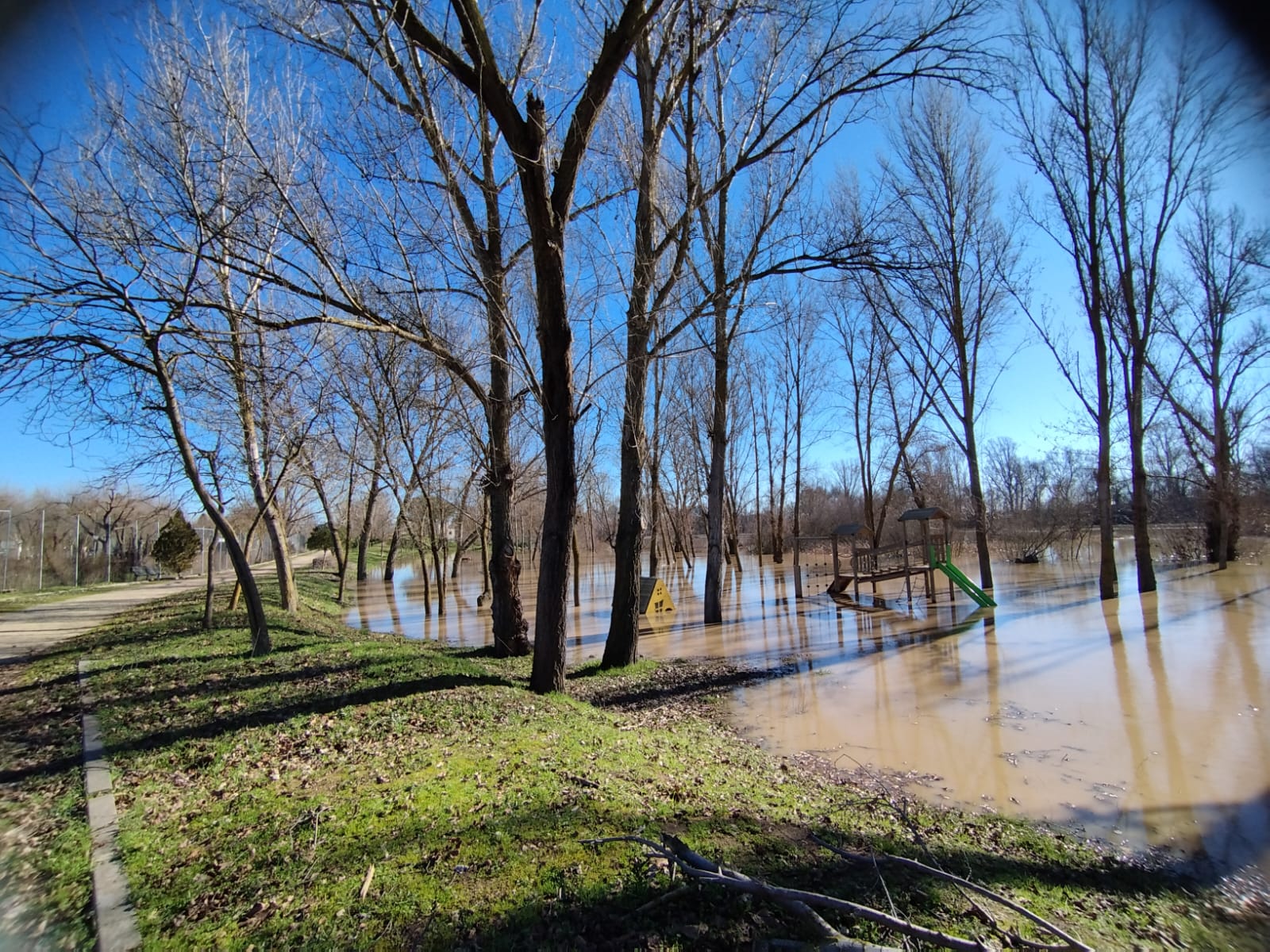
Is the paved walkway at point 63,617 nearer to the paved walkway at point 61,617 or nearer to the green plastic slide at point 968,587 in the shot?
the paved walkway at point 61,617

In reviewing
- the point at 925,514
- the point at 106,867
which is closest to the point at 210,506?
the point at 106,867

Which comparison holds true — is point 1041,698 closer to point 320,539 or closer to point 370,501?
point 370,501

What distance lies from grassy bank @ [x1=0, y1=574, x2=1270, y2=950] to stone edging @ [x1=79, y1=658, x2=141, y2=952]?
0.05 meters

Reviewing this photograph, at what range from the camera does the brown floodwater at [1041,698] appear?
4.70 metres

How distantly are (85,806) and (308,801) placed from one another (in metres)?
1.29

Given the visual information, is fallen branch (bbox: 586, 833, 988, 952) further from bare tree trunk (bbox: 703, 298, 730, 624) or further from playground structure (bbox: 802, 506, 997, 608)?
playground structure (bbox: 802, 506, 997, 608)

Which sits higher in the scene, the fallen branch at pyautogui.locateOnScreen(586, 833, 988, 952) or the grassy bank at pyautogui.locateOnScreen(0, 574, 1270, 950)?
the fallen branch at pyautogui.locateOnScreen(586, 833, 988, 952)

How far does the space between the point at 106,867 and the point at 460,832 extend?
1.61 meters

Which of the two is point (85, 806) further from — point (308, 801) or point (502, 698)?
point (502, 698)

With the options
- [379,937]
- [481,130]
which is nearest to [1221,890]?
[379,937]

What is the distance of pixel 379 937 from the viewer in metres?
2.32

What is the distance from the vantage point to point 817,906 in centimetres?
255

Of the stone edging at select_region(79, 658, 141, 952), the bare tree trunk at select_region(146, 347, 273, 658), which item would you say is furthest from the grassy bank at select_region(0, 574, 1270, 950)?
the bare tree trunk at select_region(146, 347, 273, 658)

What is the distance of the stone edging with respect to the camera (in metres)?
2.35
